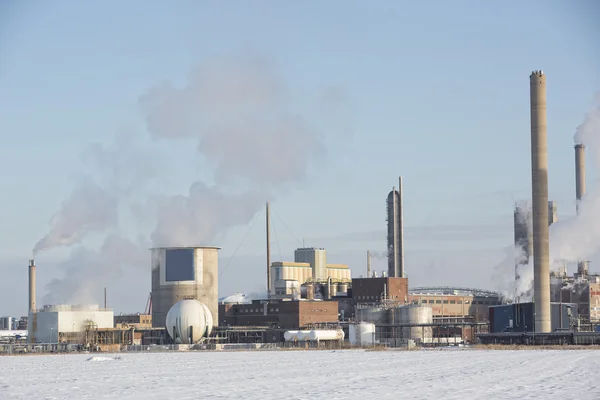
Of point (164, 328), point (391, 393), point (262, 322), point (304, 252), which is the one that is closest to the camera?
point (391, 393)

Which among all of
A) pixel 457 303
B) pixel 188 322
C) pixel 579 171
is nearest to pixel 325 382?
pixel 188 322

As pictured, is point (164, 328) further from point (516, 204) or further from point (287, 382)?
point (287, 382)

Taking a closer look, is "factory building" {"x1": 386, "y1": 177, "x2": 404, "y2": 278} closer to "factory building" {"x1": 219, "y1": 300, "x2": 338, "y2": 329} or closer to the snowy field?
"factory building" {"x1": 219, "y1": 300, "x2": 338, "y2": 329}

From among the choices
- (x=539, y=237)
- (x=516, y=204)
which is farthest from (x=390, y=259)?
(x=539, y=237)

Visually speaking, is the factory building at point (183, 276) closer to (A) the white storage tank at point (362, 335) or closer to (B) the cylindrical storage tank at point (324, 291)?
(A) the white storage tank at point (362, 335)

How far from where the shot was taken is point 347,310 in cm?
15975

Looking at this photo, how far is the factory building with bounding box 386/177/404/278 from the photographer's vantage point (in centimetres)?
16262

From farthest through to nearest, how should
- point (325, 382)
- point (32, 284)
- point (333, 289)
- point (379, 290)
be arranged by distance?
1. point (333, 289)
2. point (379, 290)
3. point (32, 284)
4. point (325, 382)

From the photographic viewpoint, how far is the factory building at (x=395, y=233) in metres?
163

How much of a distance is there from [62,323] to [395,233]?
59554mm

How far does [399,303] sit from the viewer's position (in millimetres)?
152250

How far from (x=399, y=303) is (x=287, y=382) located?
4238 inches

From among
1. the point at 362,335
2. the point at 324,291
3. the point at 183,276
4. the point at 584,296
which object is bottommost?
the point at 362,335

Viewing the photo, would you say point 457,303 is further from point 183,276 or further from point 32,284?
point 32,284
